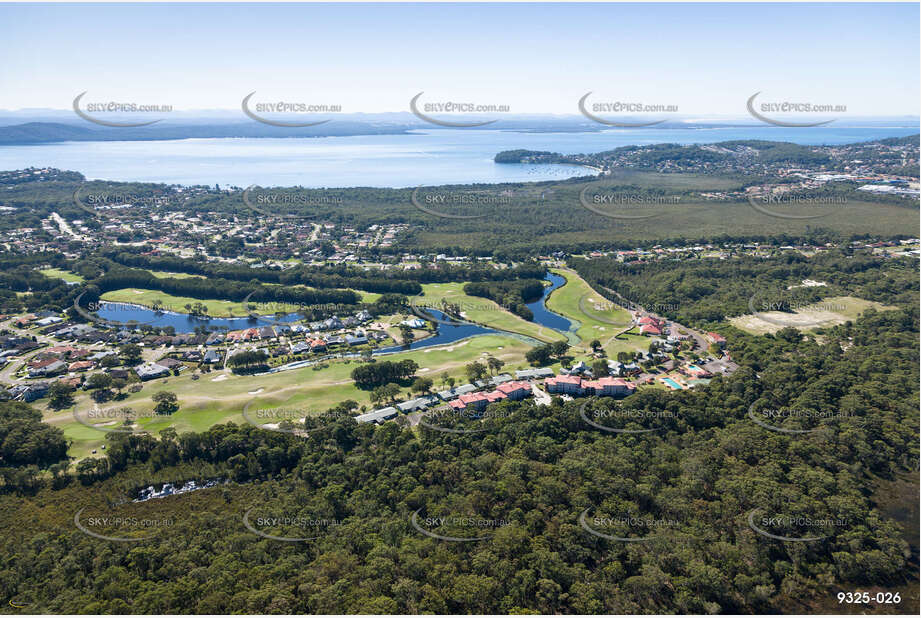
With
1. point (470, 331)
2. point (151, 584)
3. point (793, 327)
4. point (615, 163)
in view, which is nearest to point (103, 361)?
point (151, 584)

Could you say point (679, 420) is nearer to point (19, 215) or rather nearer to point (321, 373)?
point (321, 373)

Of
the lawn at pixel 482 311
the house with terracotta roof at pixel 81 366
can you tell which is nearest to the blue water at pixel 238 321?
the lawn at pixel 482 311

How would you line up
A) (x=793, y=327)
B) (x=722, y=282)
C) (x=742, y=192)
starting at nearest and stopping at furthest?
(x=793, y=327) < (x=722, y=282) < (x=742, y=192)

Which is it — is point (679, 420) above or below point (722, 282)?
below

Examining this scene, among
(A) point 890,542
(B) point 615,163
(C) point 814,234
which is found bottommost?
(A) point 890,542

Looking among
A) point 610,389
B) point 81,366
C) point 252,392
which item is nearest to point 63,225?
point 81,366

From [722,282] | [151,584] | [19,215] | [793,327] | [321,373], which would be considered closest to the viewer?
[151,584]

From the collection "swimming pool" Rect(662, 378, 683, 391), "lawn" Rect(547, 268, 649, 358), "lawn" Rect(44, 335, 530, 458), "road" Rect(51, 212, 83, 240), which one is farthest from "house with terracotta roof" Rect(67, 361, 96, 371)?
"road" Rect(51, 212, 83, 240)
